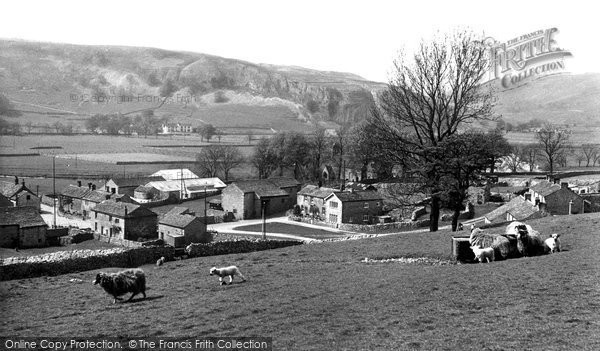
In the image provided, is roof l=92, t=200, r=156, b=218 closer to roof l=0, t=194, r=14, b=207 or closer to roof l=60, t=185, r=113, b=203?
roof l=60, t=185, r=113, b=203

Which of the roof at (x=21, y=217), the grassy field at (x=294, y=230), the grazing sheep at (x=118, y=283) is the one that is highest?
the grazing sheep at (x=118, y=283)

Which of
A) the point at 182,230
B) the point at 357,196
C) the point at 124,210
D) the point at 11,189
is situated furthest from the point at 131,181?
the point at 182,230

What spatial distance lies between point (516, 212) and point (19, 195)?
63.5 metres

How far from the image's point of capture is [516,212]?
2068 inches

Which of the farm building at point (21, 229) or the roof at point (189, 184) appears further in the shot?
the roof at point (189, 184)

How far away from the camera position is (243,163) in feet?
411

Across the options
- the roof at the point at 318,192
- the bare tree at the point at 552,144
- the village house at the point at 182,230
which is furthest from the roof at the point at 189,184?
the bare tree at the point at 552,144

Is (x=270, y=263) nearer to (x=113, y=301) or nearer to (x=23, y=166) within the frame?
(x=113, y=301)

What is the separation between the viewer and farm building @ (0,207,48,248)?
171 feet

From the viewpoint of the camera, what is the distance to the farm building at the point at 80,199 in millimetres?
75500

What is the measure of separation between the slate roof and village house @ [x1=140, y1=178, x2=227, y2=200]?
30.2m

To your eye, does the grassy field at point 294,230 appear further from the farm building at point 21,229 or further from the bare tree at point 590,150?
the bare tree at point 590,150

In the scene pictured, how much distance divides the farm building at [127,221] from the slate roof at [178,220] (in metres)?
3.34

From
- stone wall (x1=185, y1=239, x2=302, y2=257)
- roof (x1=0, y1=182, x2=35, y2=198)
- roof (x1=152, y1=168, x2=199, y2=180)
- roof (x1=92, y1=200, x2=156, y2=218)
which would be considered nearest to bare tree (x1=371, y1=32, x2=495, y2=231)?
stone wall (x1=185, y1=239, x2=302, y2=257)
